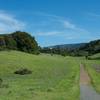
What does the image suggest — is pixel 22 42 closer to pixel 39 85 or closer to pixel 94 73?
pixel 94 73

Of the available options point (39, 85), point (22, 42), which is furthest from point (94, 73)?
point (22, 42)

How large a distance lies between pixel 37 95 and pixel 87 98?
3856 mm

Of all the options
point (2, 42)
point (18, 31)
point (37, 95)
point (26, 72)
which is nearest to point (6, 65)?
point (26, 72)

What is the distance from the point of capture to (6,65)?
7569cm

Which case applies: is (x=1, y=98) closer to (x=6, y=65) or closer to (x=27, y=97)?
A: (x=27, y=97)

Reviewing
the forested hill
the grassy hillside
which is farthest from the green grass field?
the forested hill

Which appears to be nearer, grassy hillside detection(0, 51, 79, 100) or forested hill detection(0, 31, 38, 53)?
grassy hillside detection(0, 51, 79, 100)

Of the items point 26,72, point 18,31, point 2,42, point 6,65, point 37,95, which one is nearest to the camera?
point 37,95

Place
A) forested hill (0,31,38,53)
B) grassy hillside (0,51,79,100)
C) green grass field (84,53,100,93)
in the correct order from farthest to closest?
forested hill (0,31,38,53) → green grass field (84,53,100,93) → grassy hillside (0,51,79,100)

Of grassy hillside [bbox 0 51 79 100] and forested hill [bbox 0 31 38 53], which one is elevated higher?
forested hill [bbox 0 31 38 53]

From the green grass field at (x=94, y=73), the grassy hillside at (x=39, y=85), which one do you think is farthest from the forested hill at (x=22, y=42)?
the grassy hillside at (x=39, y=85)

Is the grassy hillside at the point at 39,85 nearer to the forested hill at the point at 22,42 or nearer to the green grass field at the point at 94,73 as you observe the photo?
the green grass field at the point at 94,73

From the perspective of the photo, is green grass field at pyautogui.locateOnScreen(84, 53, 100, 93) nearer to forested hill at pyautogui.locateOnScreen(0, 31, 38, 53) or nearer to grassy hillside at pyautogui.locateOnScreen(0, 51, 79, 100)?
grassy hillside at pyautogui.locateOnScreen(0, 51, 79, 100)

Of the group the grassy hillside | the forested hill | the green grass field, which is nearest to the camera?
the grassy hillside
